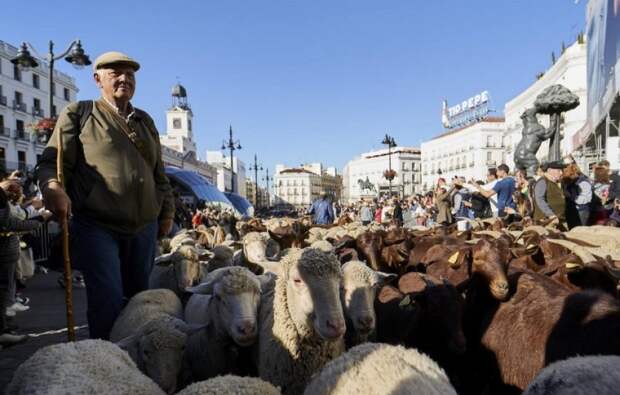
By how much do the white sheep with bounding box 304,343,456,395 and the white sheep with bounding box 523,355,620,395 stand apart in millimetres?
375

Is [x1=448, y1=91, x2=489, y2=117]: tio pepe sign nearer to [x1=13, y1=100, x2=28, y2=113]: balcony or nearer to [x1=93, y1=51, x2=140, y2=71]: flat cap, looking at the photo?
[x1=13, y1=100, x2=28, y2=113]: balcony

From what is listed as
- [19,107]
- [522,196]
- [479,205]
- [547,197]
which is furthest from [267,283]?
[19,107]

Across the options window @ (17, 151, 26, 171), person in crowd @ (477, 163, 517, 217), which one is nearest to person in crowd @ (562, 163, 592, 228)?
person in crowd @ (477, 163, 517, 217)

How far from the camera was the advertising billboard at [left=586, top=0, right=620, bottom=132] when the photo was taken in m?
20.6

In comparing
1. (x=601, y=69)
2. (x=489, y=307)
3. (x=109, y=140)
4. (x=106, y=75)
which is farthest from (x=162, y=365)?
(x=601, y=69)

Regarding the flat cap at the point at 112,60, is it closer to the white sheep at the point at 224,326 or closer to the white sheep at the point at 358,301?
the white sheep at the point at 224,326

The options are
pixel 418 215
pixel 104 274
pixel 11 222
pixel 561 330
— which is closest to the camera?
pixel 561 330

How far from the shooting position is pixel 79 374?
6.67ft

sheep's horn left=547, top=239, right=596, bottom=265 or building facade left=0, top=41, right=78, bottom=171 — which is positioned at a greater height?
building facade left=0, top=41, right=78, bottom=171

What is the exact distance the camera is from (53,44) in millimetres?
12016

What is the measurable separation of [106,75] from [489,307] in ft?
10.0

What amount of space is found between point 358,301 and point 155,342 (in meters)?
1.31

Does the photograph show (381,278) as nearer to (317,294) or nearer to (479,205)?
(317,294)

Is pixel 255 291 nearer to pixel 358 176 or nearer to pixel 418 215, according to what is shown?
pixel 418 215
